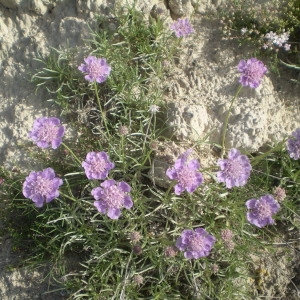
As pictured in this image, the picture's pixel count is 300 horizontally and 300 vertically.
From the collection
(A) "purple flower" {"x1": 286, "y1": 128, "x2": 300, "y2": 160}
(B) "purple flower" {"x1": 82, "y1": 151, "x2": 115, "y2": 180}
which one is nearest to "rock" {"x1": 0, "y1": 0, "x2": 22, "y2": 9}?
(B) "purple flower" {"x1": 82, "y1": 151, "x2": 115, "y2": 180}

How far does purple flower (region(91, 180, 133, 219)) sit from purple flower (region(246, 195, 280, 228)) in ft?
2.78

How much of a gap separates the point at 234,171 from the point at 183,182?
0.36 metres

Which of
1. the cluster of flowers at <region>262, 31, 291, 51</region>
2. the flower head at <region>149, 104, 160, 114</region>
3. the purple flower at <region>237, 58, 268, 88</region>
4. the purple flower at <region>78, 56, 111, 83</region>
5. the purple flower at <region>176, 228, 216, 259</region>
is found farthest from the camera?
the cluster of flowers at <region>262, 31, 291, 51</region>

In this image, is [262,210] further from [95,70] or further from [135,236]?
[95,70]

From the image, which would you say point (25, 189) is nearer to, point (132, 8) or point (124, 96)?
point (124, 96)

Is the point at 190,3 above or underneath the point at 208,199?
above

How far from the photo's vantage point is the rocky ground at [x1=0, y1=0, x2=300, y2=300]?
329cm

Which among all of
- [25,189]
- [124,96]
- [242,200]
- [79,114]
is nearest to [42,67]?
[79,114]

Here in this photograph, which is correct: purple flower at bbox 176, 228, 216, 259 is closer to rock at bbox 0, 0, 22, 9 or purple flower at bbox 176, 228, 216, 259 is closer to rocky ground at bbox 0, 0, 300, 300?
rocky ground at bbox 0, 0, 300, 300

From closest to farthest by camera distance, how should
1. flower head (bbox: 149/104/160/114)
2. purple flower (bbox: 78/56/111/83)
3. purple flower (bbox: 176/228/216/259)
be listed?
purple flower (bbox: 176/228/216/259) < purple flower (bbox: 78/56/111/83) < flower head (bbox: 149/104/160/114)

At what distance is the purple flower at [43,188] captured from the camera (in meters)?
2.76

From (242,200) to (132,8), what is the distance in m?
1.94

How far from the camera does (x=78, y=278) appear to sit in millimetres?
3152

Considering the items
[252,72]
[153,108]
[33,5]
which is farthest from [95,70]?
[33,5]
